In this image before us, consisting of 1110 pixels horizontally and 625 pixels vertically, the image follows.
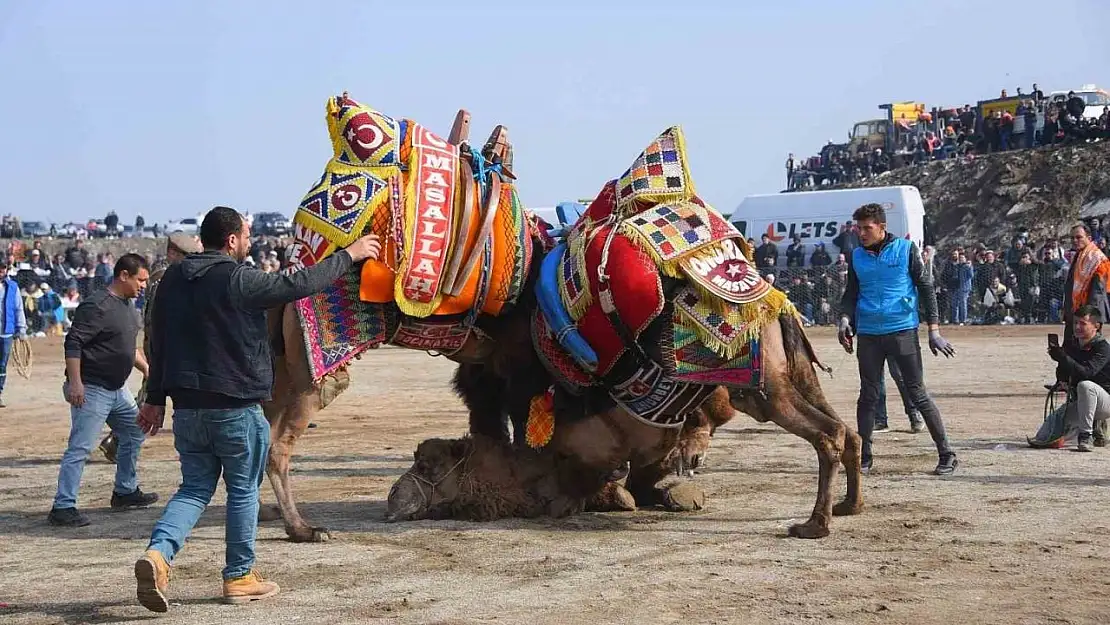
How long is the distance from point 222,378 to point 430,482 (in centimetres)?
248

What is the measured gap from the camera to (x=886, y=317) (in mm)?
9562

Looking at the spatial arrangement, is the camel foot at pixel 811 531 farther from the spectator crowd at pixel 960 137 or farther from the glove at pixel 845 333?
the spectator crowd at pixel 960 137

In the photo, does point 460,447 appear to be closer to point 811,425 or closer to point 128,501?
point 811,425

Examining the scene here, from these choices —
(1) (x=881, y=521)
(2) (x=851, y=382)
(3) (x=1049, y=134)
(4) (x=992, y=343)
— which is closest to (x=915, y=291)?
(1) (x=881, y=521)

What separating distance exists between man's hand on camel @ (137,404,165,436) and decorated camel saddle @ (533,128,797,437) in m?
2.28

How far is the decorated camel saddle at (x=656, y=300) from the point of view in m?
7.34

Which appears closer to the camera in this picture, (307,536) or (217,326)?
(217,326)

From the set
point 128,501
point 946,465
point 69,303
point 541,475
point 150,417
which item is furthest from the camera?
point 69,303

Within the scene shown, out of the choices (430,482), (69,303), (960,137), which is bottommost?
Result: (430,482)

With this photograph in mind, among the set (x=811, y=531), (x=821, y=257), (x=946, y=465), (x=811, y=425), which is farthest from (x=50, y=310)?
(x=811, y=531)

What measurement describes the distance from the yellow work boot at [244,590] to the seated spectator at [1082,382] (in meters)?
6.96

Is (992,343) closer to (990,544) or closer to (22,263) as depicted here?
(990,544)

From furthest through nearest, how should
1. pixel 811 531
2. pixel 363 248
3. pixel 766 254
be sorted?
1. pixel 766 254
2. pixel 811 531
3. pixel 363 248

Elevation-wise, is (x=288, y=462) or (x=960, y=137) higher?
(x=960, y=137)
